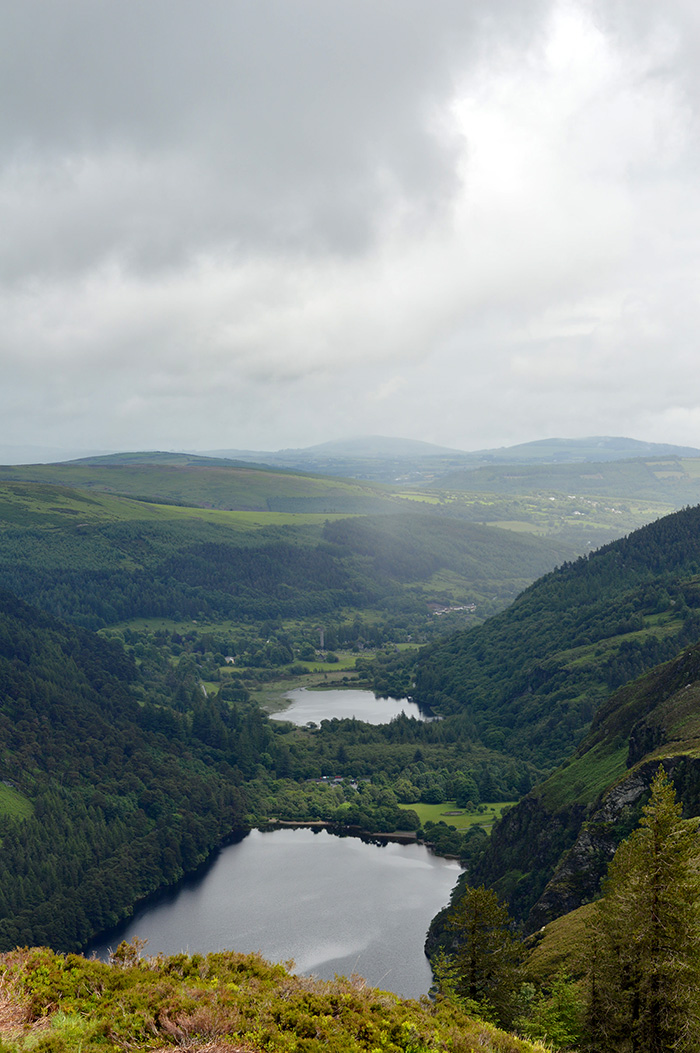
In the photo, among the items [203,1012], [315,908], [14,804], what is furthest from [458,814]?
[203,1012]

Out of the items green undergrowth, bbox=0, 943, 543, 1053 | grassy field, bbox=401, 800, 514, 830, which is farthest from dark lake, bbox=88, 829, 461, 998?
green undergrowth, bbox=0, 943, 543, 1053

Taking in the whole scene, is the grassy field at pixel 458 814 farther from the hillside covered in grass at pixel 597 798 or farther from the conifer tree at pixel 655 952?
the conifer tree at pixel 655 952

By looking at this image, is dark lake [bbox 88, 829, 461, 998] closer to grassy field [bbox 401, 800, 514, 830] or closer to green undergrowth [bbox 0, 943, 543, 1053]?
grassy field [bbox 401, 800, 514, 830]

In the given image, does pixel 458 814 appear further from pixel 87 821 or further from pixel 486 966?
pixel 486 966

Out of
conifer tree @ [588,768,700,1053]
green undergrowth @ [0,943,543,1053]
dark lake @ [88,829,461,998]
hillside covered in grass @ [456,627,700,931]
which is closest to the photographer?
green undergrowth @ [0,943,543,1053]

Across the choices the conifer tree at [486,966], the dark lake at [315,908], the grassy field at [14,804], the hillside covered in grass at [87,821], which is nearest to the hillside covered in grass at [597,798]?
the dark lake at [315,908]
